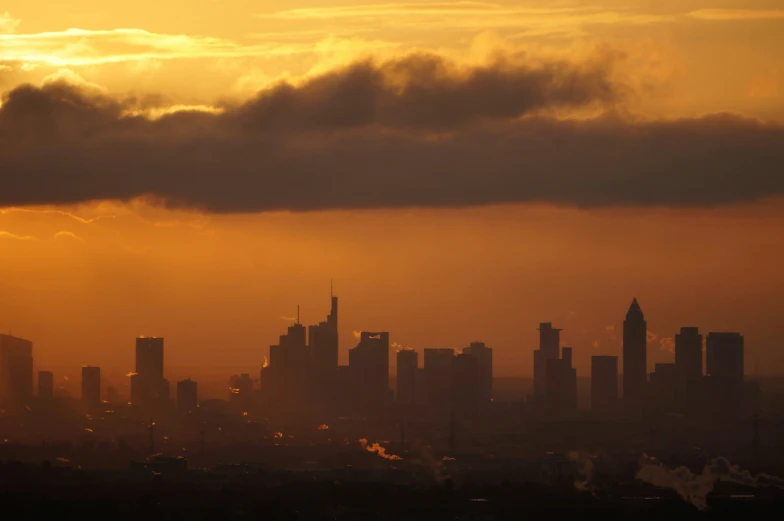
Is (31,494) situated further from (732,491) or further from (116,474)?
(732,491)

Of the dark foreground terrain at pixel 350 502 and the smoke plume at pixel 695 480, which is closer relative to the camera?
the dark foreground terrain at pixel 350 502

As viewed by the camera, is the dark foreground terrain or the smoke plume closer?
the dark foreground terrain

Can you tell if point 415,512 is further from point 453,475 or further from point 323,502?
point 453,475

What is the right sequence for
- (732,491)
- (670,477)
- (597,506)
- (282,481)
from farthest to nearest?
(282,481) < (670,477) < (732,491) < (597,506)

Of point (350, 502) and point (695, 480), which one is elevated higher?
point (695, 480)

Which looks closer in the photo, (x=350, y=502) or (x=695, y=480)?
(x=350, y=502)

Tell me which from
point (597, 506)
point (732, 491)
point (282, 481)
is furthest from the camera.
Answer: point (282, 481)

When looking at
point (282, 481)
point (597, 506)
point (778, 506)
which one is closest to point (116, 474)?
point (282, 481)

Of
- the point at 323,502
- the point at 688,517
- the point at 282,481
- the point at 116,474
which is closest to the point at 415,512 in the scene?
the point at 323,502

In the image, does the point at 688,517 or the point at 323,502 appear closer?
the point at 688,517
